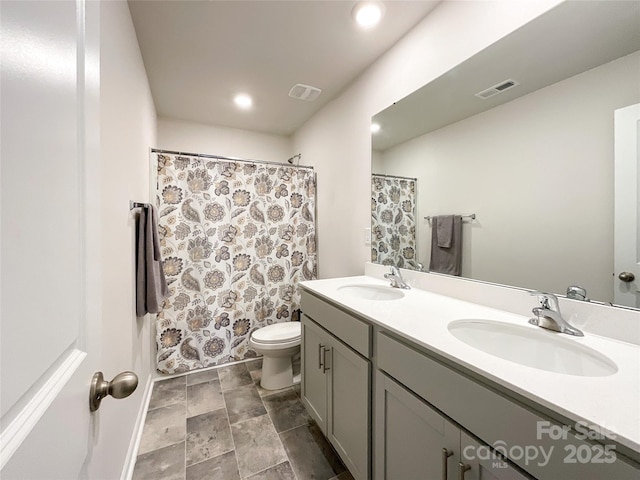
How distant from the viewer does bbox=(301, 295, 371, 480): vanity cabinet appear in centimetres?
111

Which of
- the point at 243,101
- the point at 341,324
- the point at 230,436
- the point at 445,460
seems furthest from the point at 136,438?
the point at 243,101

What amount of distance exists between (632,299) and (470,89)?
107 cm

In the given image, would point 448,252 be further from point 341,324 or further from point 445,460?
point 445,460

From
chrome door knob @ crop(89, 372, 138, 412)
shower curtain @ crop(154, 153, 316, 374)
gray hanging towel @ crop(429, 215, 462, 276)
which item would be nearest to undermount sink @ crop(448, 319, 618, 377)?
gray hanging towel @ crop(429, 215, 462, 276)

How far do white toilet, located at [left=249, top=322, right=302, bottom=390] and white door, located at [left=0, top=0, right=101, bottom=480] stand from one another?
1488 millimetres

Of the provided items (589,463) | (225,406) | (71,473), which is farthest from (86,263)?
(225,406)

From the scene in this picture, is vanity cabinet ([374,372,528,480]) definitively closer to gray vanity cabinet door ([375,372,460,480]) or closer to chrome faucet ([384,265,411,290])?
gray vanity cabinet door ([375,372,460,480])

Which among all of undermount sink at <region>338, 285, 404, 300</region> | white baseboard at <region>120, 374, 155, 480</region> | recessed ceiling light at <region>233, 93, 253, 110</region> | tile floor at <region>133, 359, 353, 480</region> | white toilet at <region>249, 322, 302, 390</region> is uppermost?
recessed ceiling light at <region>233, 93, 253, 110</region>

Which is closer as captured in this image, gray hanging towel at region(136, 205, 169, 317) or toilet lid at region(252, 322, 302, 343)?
gray hanging towel at region(136, 205, 169, 317)

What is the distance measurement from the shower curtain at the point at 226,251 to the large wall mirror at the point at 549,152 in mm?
1401

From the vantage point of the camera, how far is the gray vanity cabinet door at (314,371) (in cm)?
143

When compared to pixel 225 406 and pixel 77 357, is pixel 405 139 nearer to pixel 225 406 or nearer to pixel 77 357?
pixel 77 357

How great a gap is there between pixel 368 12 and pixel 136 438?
8.72 ft

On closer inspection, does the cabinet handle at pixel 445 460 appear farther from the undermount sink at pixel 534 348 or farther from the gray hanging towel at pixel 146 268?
the gray hanging towel at pixel 146 268
